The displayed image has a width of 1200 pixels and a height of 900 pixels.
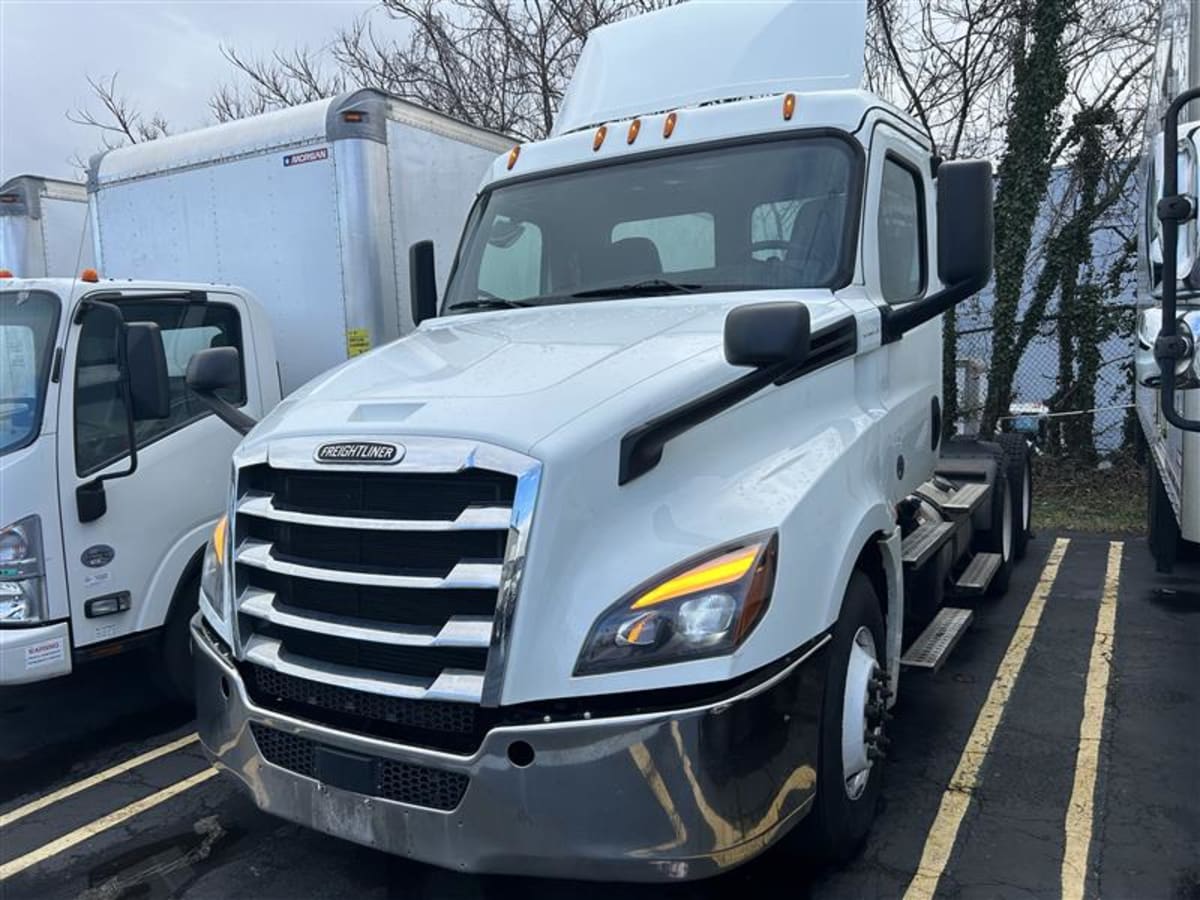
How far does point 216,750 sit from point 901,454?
289 cm

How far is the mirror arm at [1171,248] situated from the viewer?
2.92 m

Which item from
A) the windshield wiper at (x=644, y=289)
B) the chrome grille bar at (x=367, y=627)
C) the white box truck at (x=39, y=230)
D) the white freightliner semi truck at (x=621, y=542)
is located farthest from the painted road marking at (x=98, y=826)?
the white box truck at (x=39, y=230)

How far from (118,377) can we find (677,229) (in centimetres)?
274

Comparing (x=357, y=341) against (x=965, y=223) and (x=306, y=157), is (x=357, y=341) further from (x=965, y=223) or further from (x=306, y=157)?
(x=965, y=223)

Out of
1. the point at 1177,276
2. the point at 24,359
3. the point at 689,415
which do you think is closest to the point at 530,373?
the point at 689,415

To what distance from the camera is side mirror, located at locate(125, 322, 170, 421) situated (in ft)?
14.1

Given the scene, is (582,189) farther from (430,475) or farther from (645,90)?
(430,475)

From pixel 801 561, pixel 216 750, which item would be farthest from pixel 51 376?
pixel 801 561

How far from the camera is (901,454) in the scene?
4133mm

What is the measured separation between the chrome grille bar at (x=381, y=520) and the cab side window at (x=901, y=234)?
2.24m

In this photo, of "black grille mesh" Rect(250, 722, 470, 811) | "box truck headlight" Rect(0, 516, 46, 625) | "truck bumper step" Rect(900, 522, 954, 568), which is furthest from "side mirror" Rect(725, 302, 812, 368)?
"box truck headlight" Rect(0, 516, 46, 625)

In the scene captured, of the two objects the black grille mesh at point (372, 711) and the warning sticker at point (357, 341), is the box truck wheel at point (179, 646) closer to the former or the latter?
the warning sticker at point (357, 341)

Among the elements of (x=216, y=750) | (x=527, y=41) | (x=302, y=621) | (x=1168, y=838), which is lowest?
(x=1168, y=838)

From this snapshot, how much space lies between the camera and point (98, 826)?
13.1 feet
